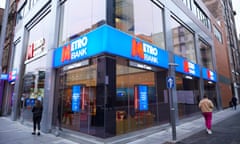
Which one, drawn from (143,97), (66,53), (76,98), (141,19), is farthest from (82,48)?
(141,19)

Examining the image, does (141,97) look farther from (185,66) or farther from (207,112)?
(185,66)

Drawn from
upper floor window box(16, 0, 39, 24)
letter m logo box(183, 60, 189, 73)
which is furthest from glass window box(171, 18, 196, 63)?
upper floor window box(16, 0, 39, 24)

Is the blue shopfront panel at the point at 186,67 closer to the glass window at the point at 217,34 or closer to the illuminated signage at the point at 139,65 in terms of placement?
the illuminated signage at the point at 139,65

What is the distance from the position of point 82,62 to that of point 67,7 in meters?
4.33

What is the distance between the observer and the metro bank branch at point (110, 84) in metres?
6.23

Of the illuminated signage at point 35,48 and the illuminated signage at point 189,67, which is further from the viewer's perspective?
the illuminated signage at point 189,67

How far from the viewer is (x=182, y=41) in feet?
46.8

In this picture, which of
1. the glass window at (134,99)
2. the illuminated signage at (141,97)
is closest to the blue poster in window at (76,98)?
the glass window at (134,99)

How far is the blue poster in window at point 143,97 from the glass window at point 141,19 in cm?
290

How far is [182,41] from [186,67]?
9.16 ft

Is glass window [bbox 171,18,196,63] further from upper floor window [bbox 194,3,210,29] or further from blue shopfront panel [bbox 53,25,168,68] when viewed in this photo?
upper floor window [bbox 194,3,210,29]

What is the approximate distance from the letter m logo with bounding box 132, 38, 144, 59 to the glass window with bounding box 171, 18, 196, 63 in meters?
5.27

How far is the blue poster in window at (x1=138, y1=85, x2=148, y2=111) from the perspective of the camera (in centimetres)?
806

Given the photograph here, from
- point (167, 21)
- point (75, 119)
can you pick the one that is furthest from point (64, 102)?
point (167, 21)
